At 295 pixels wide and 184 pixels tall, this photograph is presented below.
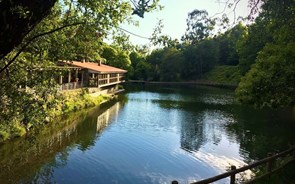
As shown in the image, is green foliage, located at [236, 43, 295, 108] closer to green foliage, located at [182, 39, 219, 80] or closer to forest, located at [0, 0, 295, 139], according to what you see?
forest, located at [0, 0, 295, 139]

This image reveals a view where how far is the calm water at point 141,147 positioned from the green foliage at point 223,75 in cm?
5315

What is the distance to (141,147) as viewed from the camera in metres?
21.8

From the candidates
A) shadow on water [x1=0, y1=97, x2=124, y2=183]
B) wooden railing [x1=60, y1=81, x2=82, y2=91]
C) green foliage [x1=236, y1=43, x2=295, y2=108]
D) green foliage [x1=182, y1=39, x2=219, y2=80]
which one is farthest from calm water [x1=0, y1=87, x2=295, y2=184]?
green foliage [x1=182, y1=39, x2=219, y2=80]

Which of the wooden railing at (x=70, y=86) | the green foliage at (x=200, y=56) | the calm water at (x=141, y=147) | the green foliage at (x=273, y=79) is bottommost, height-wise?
the calm water at (x=141, y=147)

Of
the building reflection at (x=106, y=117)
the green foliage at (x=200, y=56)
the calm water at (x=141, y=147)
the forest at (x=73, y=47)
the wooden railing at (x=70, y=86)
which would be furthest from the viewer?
the green foliage at (x=200, y=56)

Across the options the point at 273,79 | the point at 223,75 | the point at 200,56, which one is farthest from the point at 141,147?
the point at 200,56

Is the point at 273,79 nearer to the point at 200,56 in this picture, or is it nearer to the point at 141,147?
the point at 141,147

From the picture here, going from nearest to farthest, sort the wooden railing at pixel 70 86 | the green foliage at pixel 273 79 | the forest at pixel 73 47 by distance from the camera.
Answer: the forest at pixel 73 47
the green foliage at pixel 273 79
the wooden railing at pixel 70 86

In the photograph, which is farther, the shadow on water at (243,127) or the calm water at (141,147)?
the shadow on water at (243,127)

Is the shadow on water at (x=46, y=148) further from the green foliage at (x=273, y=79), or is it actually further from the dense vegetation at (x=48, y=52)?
the green foliage at (x=273, y=79)

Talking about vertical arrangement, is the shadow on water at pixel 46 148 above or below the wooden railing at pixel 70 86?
below

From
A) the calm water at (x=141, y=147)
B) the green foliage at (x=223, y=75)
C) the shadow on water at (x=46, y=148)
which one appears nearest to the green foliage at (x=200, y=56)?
the green foliage at (x=223, y=75)

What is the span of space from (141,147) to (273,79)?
33.4 feet

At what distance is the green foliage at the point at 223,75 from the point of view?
3490 inches
